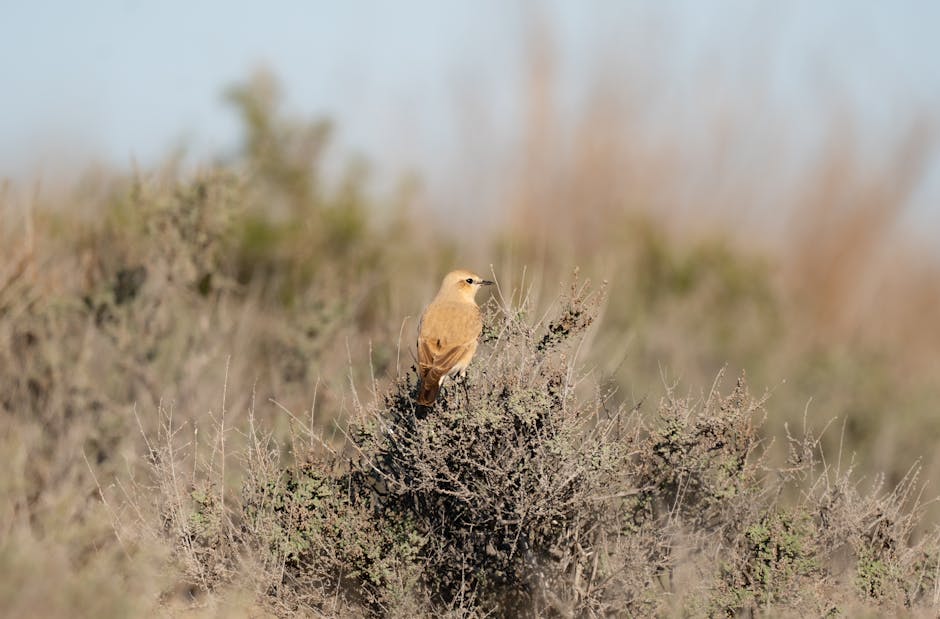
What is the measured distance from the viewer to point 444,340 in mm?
5230

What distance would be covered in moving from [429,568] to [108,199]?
522cm

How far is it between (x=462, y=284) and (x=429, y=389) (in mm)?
1039

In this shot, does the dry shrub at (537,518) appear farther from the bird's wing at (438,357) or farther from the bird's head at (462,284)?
the bird's head at (462,284)

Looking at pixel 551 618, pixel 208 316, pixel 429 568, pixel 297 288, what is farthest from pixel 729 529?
pixel 297 288

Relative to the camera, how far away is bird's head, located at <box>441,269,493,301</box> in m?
5.92

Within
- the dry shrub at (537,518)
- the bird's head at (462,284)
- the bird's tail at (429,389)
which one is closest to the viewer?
the dry shrub at (537,518)

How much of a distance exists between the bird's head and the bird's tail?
0.90 m

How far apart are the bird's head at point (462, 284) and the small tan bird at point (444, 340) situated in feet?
0.30

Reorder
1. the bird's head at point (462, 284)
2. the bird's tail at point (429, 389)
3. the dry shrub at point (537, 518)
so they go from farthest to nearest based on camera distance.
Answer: the bird's head at point (462, 284)
the bird's tail at point (429, 389)
the dry shrub at point (537, 518)

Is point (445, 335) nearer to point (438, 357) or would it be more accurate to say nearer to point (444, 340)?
point (444, 340)

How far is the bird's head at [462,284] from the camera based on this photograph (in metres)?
5.92

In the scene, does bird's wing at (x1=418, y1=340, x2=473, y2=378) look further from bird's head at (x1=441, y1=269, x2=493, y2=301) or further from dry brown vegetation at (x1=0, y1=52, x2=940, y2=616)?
bird's head at (x1=441, y1=269, x2=493, y2=301)

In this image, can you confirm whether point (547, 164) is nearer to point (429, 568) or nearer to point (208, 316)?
point (208, 316)

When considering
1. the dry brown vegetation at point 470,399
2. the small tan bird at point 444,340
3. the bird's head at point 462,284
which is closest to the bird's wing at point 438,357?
the small tan bird at point 444,340
